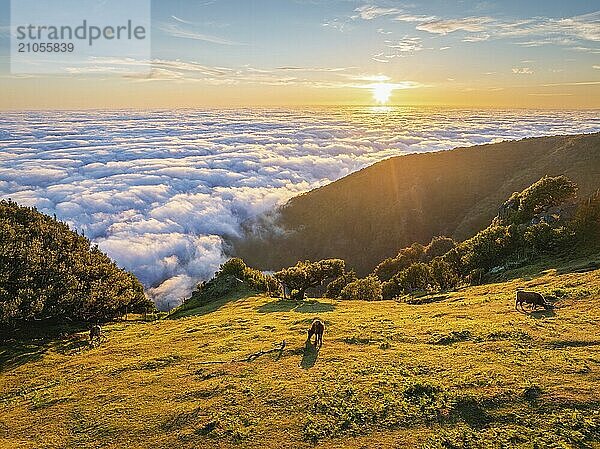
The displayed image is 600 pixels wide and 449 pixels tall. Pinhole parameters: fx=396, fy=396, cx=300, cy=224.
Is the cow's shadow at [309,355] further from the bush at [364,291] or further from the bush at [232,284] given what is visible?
the bush at [364,291]

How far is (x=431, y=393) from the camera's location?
19406 mm

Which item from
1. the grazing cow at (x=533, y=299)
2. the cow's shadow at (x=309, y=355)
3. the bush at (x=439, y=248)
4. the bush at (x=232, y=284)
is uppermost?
the grazing cow at (x=533, y=299)

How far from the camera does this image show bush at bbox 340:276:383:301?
68688 mm

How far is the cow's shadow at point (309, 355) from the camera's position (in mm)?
25192

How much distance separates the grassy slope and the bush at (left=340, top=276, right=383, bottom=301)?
30487 mm

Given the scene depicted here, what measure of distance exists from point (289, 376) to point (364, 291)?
154 ft

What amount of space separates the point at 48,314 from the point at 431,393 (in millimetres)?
43422

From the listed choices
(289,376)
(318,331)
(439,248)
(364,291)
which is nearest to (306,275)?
(364,291)

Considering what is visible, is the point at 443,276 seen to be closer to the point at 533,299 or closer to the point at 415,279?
the point at 415,279

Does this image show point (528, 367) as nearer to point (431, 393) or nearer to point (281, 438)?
point (431, 393)

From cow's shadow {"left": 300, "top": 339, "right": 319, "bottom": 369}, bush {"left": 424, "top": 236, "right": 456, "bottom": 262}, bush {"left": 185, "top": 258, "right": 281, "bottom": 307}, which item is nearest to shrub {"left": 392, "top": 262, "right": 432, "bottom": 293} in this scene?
bush {"left": 185, "top": 258, "right": 281, "bottom": 307}

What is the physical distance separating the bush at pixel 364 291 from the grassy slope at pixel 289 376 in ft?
100

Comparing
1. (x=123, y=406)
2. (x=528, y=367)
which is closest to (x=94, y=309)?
(x=123, y=406)

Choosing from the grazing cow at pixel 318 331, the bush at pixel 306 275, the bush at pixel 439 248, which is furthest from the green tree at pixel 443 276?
the grazing cow at pixel 318 331
